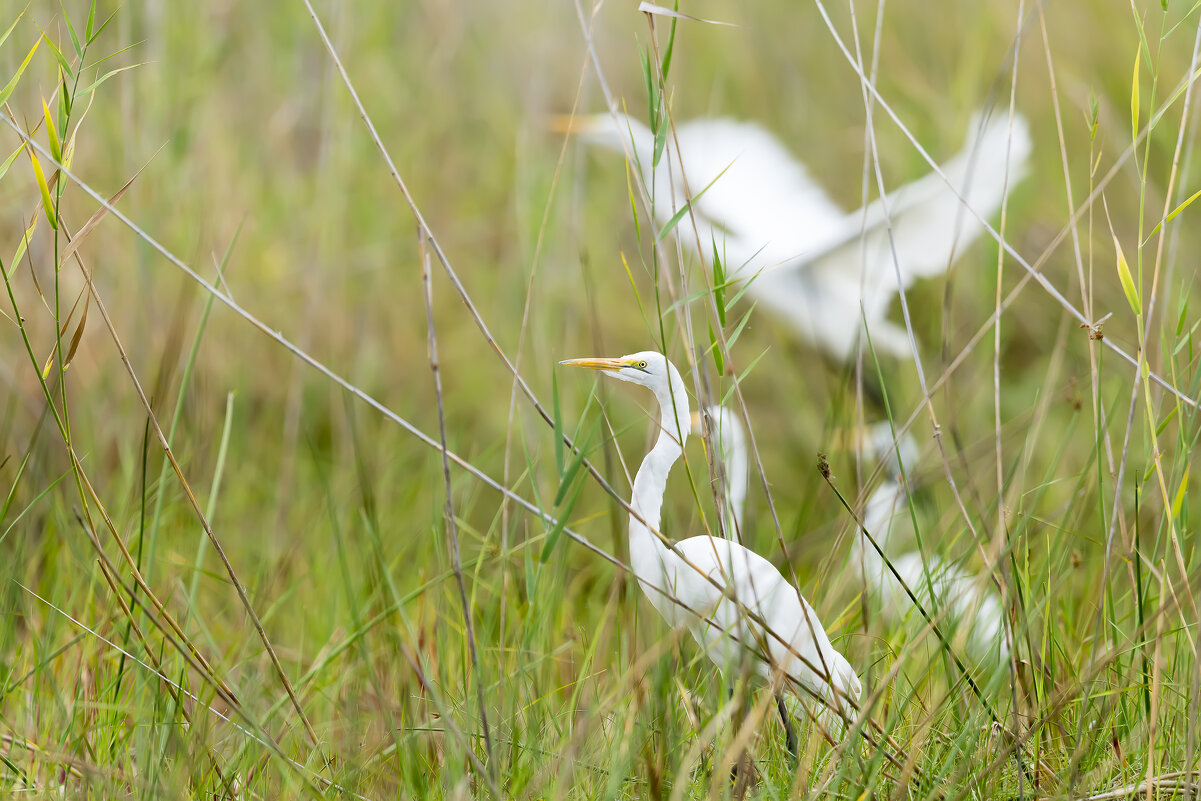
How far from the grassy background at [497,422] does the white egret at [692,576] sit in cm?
4

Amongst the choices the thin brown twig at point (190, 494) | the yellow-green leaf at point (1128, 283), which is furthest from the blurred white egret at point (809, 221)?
the thin brown twig at point (190, 494)

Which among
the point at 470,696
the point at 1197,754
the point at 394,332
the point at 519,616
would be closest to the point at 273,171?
the point at 394,332

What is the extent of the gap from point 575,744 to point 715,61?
257 cm

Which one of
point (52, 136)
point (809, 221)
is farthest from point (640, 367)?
point (809, 221)

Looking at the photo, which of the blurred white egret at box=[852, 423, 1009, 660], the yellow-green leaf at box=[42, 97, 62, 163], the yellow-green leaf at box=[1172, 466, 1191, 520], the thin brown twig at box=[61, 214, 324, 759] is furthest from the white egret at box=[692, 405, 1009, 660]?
the yellow-green leaf at box=[42, 97, 62, 163]

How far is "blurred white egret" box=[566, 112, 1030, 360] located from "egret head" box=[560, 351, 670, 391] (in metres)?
1.53

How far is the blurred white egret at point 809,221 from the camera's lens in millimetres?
2576

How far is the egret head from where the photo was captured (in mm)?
1016

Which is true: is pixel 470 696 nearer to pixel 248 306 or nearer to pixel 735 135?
pixel 248 306

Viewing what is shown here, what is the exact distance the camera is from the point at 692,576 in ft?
3.59

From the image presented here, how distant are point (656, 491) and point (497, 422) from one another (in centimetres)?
188

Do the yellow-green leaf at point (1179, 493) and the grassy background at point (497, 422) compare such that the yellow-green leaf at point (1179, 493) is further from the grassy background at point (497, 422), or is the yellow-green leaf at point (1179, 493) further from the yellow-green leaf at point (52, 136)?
the yellow-green leaf at point (52, 136)

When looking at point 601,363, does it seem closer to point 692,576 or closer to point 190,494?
point 692,576

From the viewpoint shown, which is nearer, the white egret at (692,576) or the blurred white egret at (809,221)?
the white egret at (692,576)
